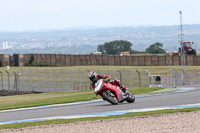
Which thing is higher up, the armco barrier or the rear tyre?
the rear tyre

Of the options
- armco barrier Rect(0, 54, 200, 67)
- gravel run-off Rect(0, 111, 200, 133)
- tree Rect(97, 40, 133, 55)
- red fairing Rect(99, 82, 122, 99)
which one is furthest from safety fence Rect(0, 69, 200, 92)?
tree Rect(97, 40, 133, 55)

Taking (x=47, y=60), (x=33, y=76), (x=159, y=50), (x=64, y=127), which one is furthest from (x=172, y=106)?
(x=159, y=50)

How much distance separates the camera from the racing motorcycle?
16.7 m

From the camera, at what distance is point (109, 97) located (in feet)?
56.1

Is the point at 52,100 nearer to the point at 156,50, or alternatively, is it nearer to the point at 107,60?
the point at 107,60

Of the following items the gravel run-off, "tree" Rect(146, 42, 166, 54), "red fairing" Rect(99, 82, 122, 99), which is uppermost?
"red fairing" Rect(99, 82, 122, 99)

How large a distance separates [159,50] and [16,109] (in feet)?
441

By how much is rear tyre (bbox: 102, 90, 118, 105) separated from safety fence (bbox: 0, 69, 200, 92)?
467 inches

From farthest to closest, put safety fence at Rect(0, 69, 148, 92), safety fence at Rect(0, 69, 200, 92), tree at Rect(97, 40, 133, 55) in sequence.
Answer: tree at Rect(97, 40, 133, 55) < safety fence at Rect(0, 69, 148, 92) < safety fence at Rect(0, 69, 200, 92)

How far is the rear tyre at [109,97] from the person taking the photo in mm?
16922

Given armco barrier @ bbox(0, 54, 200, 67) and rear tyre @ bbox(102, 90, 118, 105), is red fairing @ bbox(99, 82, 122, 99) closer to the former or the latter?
rear tyre @ bbox(102, 90, 118, 105)

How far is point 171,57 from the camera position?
60562 mm

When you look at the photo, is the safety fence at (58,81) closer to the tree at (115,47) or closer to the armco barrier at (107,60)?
the armco barrier at (107,60)

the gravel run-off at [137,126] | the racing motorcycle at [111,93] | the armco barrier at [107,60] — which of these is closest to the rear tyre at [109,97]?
the racing motorcycle at [111,93]
